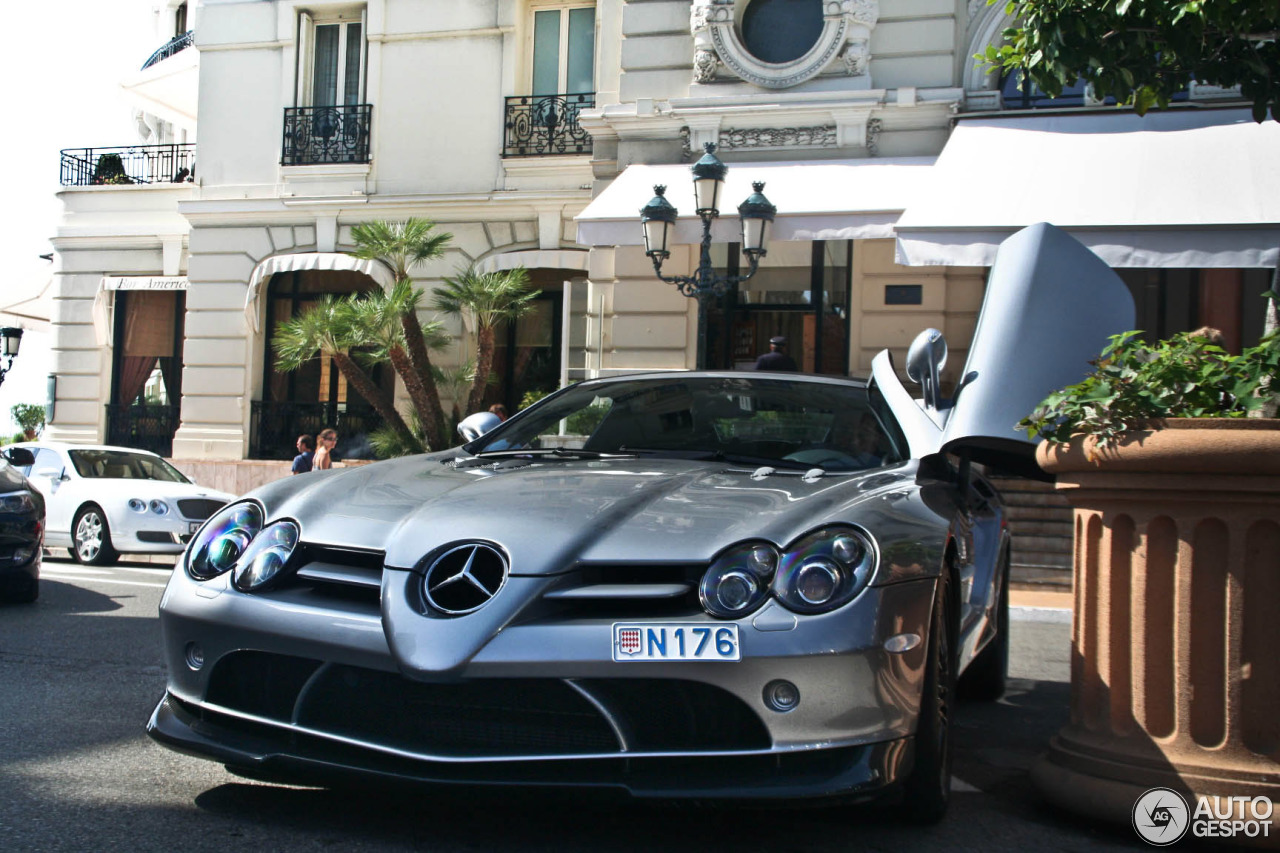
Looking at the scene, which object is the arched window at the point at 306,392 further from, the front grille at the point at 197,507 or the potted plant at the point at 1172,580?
the potted plant at the point at 1172,580

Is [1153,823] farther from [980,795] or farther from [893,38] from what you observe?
[893,38]

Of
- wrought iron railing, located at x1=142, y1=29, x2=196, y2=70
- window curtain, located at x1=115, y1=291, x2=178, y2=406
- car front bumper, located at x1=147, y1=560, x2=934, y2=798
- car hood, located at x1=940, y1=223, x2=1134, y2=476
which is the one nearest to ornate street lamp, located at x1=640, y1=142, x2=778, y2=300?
car hood, located at x1=940, y1=223, x2=1134, y2=476

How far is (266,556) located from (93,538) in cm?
1060

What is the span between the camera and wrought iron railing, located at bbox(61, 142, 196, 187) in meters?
21.6

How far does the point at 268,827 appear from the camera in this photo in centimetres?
304

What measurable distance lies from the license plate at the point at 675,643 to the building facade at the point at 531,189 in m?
9.17

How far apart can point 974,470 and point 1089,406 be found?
1.68 meters

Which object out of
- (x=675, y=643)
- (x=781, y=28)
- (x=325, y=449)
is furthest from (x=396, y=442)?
(x=675, y=643)

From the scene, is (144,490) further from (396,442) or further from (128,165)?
(128,165)

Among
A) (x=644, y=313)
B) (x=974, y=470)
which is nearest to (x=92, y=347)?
(x=644, y=313)

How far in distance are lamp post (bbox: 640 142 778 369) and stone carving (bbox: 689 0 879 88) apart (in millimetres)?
3292

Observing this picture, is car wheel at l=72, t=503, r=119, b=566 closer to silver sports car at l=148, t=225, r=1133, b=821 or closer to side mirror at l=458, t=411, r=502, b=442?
side mirror at l=458, t=411, r=502, b=442

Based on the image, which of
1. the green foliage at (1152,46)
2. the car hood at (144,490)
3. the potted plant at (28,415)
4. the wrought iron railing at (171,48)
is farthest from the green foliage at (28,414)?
the green foliage at (1152,46)

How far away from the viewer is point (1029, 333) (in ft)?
13.1
